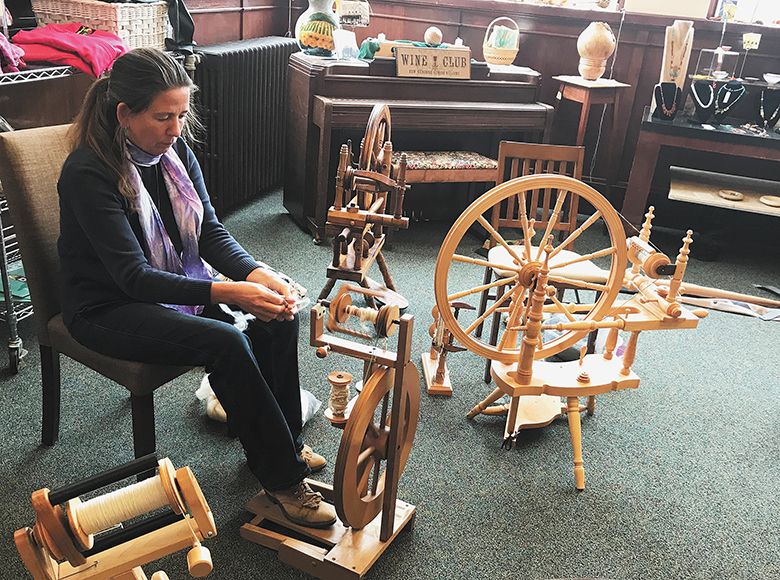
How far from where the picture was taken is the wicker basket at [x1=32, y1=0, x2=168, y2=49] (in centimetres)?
250

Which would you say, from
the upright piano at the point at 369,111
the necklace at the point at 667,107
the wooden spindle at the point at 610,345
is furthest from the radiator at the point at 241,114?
the wooden spindle at the point at 610,345

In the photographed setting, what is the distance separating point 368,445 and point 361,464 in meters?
0.05

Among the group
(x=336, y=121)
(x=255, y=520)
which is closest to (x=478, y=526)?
(x=255, y=520)

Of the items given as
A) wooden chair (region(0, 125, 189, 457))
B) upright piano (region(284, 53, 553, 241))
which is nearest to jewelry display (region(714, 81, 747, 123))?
upright piano (region(284, 53, 553, 241))

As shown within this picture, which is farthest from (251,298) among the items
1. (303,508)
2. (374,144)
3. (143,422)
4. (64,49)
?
(64,49)

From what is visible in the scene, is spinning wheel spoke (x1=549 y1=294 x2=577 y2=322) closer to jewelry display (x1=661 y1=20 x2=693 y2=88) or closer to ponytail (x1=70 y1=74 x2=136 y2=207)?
ponytail (x1=70 y1=74 x2=136 y2=207)

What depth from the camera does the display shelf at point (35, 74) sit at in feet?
6.81

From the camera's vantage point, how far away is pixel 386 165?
7.63 ft

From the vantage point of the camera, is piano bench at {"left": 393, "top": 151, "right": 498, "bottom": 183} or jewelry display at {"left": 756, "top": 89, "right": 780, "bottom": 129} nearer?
piano bench at {"left": 393, "top": 151, "right": 498, "bottom": 183}

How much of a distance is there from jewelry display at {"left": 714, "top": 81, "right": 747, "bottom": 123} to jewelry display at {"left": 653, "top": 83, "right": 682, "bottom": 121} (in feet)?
0.69

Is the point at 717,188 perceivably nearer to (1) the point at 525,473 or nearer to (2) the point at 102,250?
(1) the point at 525,473

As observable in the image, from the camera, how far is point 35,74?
2.19 meters

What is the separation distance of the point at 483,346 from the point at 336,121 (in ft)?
5.77

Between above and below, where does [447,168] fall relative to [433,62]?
below
